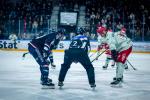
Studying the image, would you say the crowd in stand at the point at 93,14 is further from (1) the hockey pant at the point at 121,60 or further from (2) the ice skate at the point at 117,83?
(1) the hockey pant at the point at 121,60

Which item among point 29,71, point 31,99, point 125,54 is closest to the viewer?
point 31,99

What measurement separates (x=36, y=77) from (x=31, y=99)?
3497mm

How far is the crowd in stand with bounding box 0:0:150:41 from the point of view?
21.3 m

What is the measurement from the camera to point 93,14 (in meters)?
23.2

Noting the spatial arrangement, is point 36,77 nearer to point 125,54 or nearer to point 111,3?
point 125,54

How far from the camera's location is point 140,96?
7.76 m

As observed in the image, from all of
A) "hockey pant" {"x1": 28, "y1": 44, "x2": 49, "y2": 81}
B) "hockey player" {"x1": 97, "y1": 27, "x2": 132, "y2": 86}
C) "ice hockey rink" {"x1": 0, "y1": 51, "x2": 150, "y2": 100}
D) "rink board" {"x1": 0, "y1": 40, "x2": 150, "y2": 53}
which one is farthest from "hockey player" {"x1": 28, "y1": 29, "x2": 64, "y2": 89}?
"rink board" {"x1": 0, "y1": 40, "x2": 150, "y2": 53}

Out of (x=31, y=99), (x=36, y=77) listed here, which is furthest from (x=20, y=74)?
(x=31, y=99)

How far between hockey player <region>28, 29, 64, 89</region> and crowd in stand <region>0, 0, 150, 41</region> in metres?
11.9

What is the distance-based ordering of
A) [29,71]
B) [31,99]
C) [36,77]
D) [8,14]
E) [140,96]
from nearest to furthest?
[31,99]
[140,96]
[36,77]
[29,71]
[8,14]

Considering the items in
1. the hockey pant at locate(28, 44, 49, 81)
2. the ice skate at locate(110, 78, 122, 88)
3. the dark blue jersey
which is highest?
the dark blue jersey

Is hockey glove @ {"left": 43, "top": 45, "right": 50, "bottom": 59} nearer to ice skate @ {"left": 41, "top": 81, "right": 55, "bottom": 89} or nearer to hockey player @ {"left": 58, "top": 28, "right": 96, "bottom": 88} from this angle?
hockey player @ {"left": 58, "top": 28, "right": 96, "bottom": 88}

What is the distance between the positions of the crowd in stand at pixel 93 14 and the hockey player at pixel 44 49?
11.9 m

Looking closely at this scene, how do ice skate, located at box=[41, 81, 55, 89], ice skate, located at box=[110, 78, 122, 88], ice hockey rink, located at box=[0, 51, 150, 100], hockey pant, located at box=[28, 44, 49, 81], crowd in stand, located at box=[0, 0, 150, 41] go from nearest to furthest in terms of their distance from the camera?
ice hockey rink, located at box=[0, 51, 150, 100], hockey pant, located at box=[28, 44, 49, 81], ice skate, located at box=[41, 81, 55, 89], ice skate, located at box=[110, 78, 122, 88], crowd in stand, located at box=[0, 0, 150, 41]
